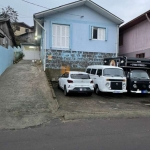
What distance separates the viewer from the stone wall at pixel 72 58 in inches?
662

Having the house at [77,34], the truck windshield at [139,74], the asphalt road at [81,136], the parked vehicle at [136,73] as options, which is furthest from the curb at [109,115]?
the house at [77,34]

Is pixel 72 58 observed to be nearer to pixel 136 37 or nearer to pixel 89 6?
pixel 89 6

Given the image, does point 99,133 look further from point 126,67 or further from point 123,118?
point 126,67

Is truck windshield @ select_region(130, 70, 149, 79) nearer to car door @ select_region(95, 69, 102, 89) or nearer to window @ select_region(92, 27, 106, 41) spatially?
car door @ select_region(95, 69, 102, 89)

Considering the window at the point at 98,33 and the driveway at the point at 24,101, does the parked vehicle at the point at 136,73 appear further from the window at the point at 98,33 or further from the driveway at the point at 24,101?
the driveway at the point at 24,101

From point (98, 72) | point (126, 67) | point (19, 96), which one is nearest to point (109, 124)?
point (19, 96)

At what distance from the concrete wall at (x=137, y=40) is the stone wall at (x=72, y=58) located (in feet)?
6.78

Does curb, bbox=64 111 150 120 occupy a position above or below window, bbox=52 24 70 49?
below

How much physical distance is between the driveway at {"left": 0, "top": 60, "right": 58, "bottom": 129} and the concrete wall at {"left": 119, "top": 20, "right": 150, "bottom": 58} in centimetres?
917

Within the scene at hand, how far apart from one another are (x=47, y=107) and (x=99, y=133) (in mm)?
3664

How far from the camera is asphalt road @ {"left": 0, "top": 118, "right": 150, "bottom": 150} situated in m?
4.84

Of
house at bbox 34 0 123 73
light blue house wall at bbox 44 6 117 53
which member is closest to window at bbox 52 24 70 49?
house at bbox 34 0 123 73

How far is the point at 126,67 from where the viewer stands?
13.4m

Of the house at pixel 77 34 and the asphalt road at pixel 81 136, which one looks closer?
the asphalt road at pixel 81 136
